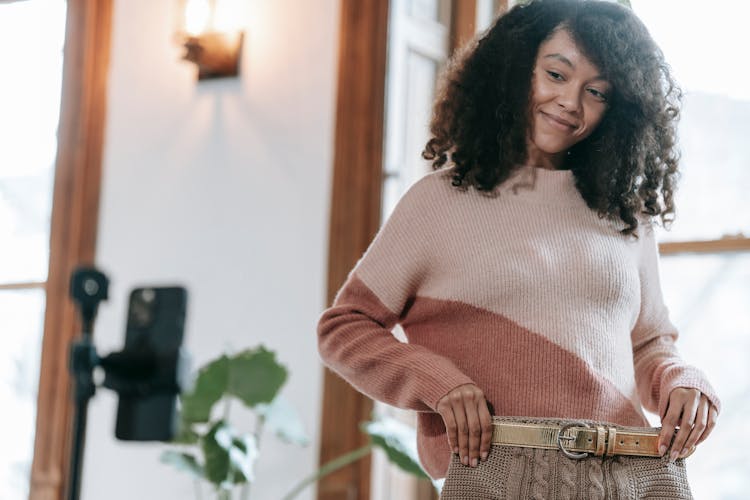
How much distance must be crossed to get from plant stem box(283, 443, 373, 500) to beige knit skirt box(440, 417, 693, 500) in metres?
1.64

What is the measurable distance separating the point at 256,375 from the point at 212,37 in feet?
4.03

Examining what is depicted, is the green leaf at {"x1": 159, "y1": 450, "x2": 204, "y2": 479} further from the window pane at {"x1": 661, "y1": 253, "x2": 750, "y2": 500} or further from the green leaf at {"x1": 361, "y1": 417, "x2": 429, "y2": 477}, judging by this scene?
the window pane at {"x1": 661, "y1": 253, "x2": 750, "y2": 500}

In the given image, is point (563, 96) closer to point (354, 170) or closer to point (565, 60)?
point (565, 60)

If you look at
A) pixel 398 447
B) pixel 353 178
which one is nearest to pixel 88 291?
pixel 398 447

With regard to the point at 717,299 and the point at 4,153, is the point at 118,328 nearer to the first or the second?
the point at 4,153

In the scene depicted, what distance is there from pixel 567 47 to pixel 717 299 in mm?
1398

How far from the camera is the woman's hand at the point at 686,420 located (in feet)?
5.09

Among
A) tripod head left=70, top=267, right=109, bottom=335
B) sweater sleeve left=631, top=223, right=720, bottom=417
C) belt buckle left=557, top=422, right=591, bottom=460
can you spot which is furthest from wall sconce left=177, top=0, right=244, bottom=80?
tripod head left=70, top=267, right=109, bottom=335

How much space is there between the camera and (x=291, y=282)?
359cm

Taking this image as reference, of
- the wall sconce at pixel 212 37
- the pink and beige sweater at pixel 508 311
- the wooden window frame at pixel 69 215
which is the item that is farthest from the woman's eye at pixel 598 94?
the wooden window frame at pixel 69 215

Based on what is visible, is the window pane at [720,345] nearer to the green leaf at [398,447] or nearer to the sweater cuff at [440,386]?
the green leaf at [398,447]

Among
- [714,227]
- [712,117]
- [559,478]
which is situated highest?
[712,117]

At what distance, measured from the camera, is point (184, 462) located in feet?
10.9

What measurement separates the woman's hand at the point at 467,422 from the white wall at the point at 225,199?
195 centimetres
